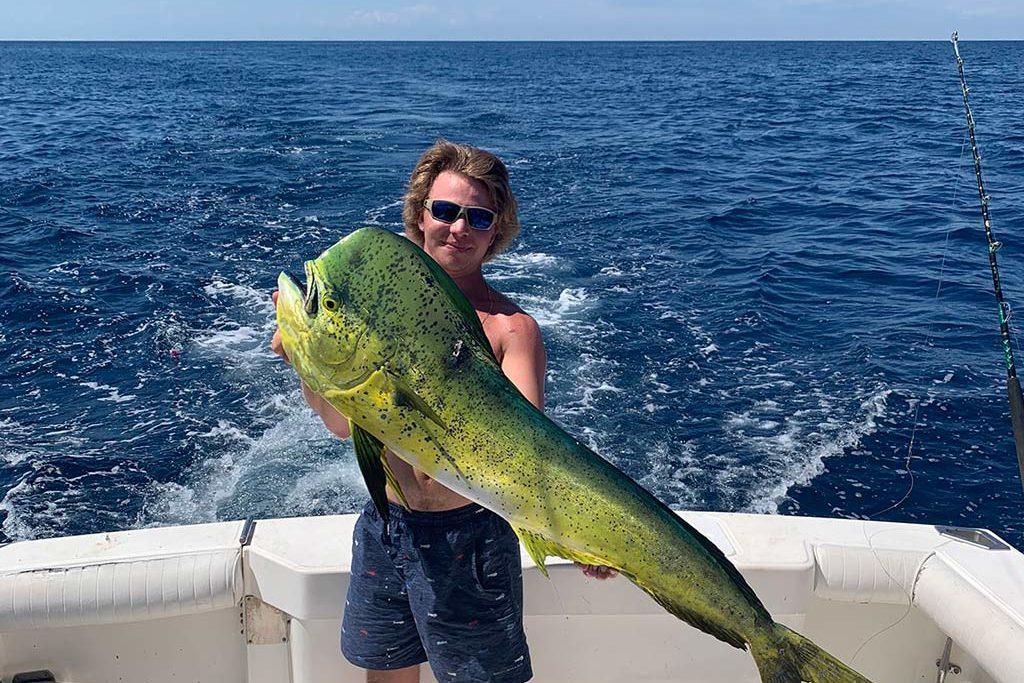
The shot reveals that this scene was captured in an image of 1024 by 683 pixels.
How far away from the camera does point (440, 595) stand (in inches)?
88.8

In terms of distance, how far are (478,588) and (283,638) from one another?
3.66ft

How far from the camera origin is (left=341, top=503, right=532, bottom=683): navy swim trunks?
224 cm

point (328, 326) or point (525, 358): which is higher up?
point (328, 326)

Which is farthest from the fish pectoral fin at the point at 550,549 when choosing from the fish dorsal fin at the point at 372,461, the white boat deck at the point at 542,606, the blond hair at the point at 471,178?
the white boat deck at the point at 542,606

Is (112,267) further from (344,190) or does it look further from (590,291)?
(590,291)

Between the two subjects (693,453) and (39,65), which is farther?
(39,65)

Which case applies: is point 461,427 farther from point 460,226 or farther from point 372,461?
point 460,226

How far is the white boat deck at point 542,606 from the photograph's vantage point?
9.25ft

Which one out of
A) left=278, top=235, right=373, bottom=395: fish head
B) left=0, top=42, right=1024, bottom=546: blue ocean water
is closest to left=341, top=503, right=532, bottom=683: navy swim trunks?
left=278, top=235, right=373, bottom=395: fish head

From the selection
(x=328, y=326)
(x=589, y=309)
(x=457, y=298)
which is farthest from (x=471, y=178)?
(x=589, y=309)

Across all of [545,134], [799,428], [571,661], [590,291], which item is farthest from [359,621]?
[545,134]

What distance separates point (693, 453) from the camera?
22.8ft

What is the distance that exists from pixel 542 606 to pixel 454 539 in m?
0.90

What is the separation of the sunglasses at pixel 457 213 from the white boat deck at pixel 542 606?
1278 mm
